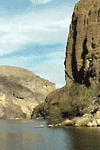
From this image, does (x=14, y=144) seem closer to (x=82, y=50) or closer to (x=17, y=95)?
(x=82, y=50)

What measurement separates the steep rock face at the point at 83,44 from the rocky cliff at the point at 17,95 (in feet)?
143

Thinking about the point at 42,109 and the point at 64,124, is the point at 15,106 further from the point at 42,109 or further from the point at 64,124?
the point at 64,124

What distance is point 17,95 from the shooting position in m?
174

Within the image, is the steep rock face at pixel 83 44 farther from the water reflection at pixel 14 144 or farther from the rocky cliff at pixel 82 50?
the water reflection at pixel 14 144

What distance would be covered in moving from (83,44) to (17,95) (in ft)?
217

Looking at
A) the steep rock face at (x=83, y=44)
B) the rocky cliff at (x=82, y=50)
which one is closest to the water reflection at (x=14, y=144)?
the rocky cliff at (x=82, y=50)

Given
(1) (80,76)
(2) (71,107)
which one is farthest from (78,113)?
(1) (80,76)

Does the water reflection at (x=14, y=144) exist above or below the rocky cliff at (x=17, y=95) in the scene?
below

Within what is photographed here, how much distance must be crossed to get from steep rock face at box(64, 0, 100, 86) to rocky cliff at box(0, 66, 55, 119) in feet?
143

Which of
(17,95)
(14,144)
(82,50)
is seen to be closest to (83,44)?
(82,50)

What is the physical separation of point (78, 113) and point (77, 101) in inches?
129

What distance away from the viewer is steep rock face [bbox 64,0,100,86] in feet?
381

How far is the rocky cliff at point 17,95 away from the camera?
156 meters

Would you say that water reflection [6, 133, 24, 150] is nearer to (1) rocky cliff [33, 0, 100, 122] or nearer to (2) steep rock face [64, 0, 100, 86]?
(1) rocky cliff [33, 0, 100, 122]
